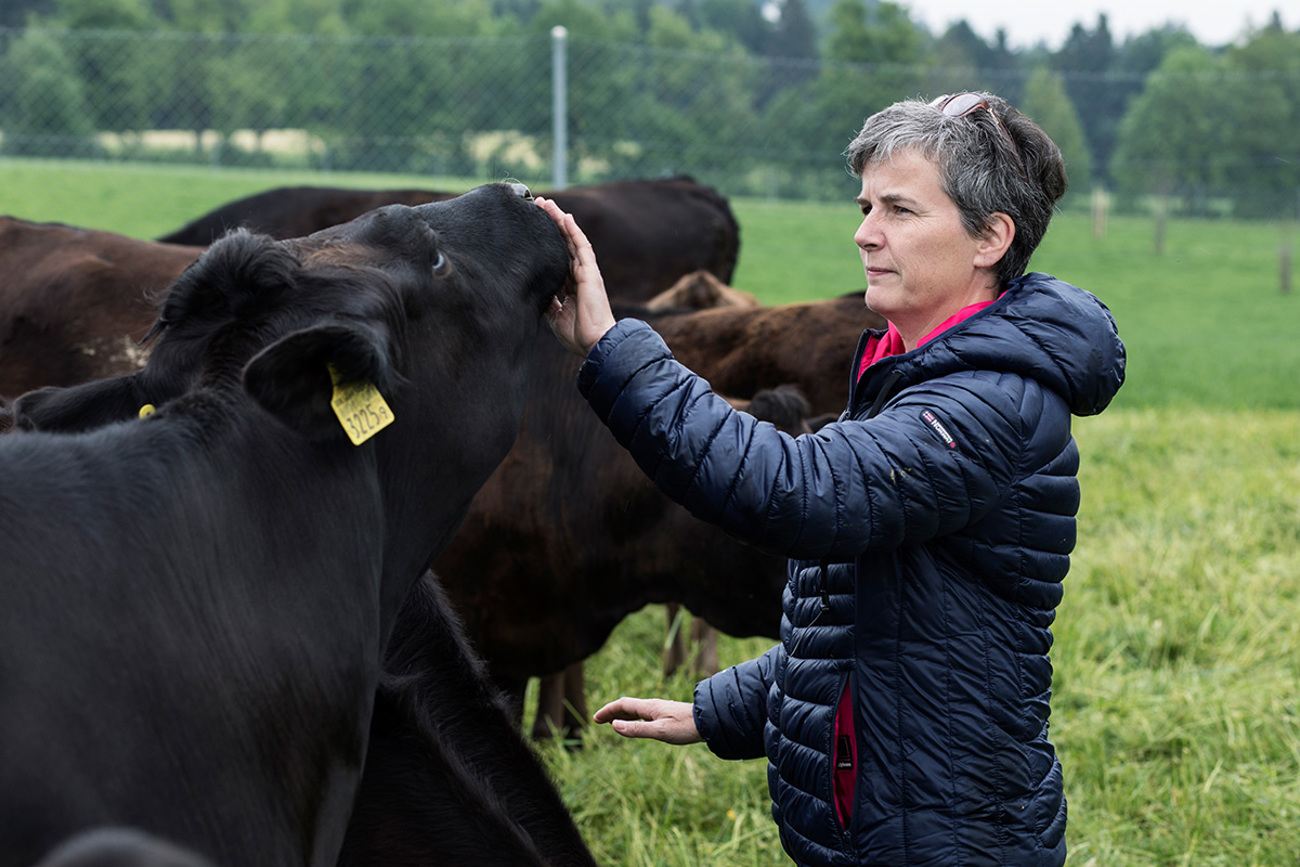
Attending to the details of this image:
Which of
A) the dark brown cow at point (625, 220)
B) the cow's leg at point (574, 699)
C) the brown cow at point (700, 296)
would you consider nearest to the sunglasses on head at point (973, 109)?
the cow's leg at point (574, 699)

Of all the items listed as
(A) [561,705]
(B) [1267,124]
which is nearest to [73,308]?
(A) [561,705]

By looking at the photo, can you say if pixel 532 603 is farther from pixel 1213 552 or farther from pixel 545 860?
A: pixel 1213 552

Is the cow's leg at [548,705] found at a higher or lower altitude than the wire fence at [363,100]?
lower

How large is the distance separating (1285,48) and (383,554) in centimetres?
2224

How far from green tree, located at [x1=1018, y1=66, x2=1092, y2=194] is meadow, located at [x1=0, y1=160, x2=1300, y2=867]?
505 cm

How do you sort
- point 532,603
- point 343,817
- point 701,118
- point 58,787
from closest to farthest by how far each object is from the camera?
point 58,787 → point 343,817 → point 532,603 → point 701,118

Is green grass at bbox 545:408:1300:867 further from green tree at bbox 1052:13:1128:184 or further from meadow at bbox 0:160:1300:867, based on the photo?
green tree at bbox 1052:13:1128:184

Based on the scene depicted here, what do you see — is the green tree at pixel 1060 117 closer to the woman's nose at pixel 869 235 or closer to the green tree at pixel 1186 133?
the green tree at pixel 1186 133

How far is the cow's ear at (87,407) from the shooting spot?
5.40ft

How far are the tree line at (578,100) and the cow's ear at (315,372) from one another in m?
9.31

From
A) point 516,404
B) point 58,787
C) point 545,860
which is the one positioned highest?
point 516,404

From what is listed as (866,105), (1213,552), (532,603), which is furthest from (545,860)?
(866,105)

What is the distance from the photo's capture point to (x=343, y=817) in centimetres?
169

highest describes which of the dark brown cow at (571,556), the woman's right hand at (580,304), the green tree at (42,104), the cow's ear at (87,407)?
the woman's right hand at (580,304)
